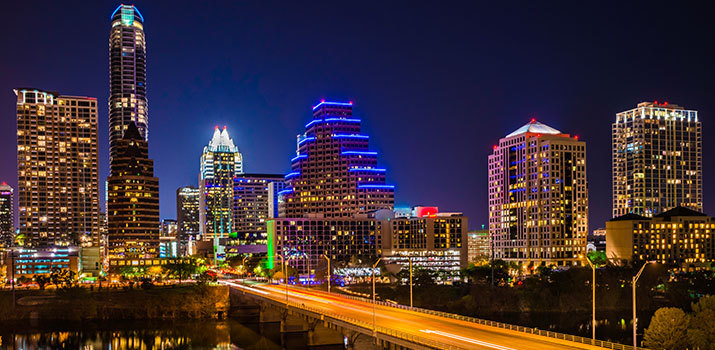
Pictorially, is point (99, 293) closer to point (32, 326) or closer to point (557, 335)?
point (32, 326)

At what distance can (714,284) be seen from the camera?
529 feet

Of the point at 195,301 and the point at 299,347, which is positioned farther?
the point at 195,301

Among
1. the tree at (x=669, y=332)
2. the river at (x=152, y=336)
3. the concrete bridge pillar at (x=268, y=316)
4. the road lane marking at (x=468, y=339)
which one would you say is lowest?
the river at (x=152, y=336)

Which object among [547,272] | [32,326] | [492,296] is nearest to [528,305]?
[492,296]

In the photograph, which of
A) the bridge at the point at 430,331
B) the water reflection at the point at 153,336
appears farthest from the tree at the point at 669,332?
the water reflection at the point at 153,336

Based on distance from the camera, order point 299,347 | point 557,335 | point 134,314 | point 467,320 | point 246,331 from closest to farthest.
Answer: point 557,335
point 467,320
point 299,347
point 246,331
point 134,314

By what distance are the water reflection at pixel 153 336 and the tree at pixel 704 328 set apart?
5172 cm

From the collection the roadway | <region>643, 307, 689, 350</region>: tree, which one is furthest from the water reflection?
<region>643, 307, 689, 350</region>: tree

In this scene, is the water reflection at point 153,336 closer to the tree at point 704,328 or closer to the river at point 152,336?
the river at point 152,336

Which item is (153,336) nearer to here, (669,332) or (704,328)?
(669,332)

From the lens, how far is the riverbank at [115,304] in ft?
463

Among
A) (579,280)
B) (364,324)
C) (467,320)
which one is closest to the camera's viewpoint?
(364,324)

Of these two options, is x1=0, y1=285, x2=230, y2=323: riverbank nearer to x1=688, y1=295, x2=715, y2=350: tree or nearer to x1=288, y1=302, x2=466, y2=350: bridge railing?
x1=288, y1=302, x2=466, y2=350: bridge railing

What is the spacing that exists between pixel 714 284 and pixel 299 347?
108434 millimetres
